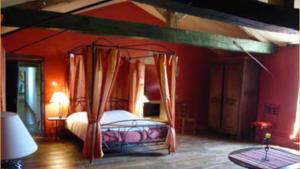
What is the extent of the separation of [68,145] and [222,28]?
457 cm

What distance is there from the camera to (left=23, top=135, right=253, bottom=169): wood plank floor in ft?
14.1

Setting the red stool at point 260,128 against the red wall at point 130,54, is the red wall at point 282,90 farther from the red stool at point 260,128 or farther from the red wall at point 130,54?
the red stool at point 260,128

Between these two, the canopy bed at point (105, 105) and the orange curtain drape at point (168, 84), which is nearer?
the canopy bed at point (105, 105)

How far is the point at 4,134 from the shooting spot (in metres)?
1.61

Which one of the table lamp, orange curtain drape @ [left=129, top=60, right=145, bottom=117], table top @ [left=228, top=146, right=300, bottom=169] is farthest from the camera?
orange curtain drape @ [left=129, top=60, right=145, bottom=117]

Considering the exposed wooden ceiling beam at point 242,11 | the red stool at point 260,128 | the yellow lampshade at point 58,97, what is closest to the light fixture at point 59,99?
the yellow lampshade at point 58,97

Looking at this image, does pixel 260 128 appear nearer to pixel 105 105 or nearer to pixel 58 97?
pixel 105 105

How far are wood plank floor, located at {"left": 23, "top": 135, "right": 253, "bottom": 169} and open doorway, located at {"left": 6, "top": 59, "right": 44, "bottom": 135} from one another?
0.57m

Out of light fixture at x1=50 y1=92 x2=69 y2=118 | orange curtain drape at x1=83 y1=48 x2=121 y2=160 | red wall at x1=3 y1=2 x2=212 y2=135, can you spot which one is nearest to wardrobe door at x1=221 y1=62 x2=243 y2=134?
red wall at x1=3 y1=2 x2=212 y2=135

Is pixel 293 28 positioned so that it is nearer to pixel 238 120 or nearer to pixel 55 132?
pixel 238 120

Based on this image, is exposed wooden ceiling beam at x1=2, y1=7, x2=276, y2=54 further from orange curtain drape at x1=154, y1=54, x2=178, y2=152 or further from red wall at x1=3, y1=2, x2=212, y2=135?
red wall at x1=3, y1=2, x2=212, y2=135

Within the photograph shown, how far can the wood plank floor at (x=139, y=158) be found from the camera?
4305 millimetres

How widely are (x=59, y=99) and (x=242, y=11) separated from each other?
4695 mm

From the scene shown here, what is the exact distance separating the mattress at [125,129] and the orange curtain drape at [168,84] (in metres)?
0.19
